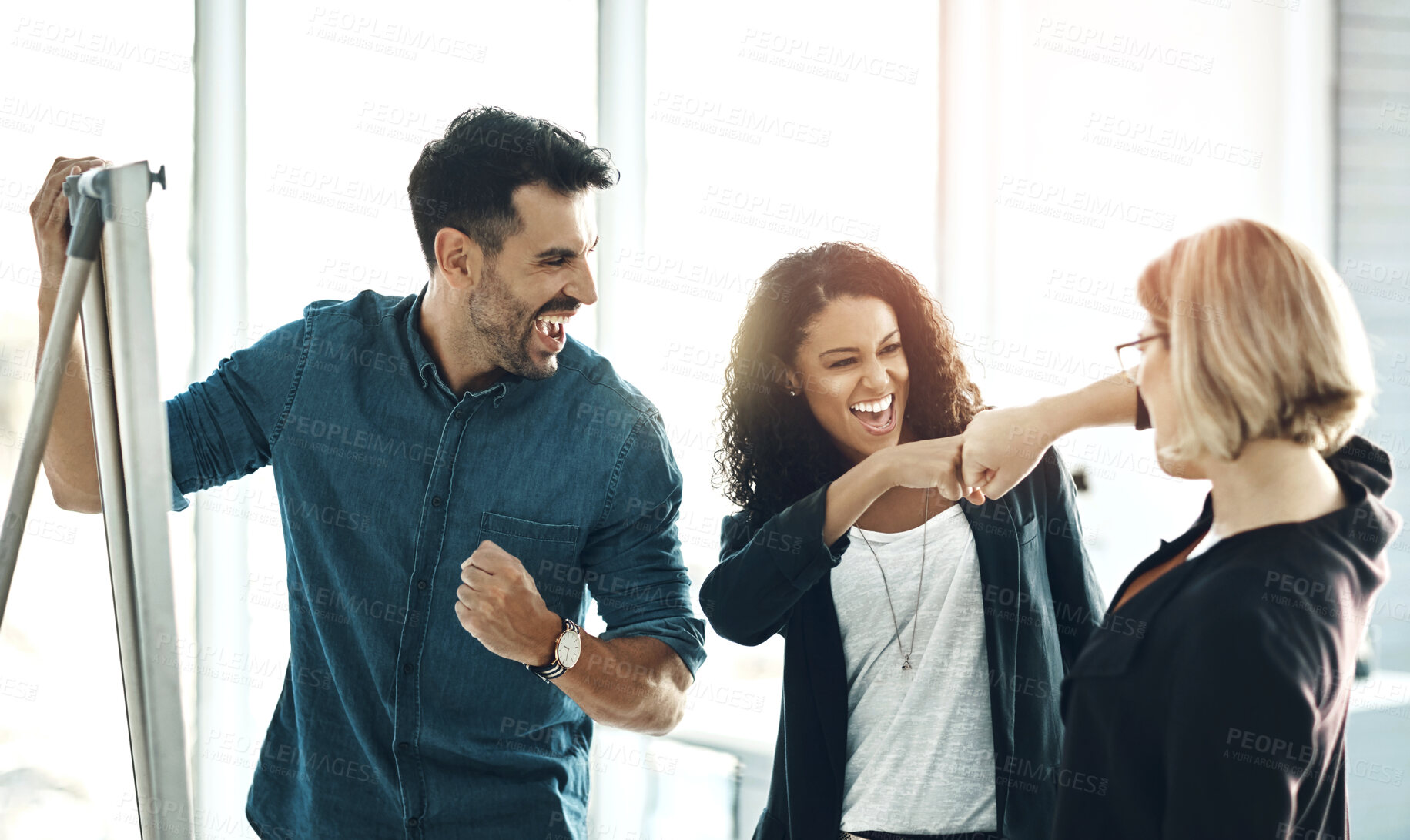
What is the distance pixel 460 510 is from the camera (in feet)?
4.97

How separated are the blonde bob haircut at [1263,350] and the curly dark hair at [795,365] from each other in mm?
631

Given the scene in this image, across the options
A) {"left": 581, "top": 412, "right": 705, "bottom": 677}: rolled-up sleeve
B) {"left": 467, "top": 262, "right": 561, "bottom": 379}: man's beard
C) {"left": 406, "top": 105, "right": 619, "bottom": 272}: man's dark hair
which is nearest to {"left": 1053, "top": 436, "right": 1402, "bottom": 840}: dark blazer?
{"left": 581, "top": 412, "right": 705, "bottom": 677}: rolled-up sleeve

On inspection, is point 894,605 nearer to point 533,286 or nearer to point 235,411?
point 533,286

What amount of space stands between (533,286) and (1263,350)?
1.00 m

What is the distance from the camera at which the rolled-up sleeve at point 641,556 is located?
4.96 ft

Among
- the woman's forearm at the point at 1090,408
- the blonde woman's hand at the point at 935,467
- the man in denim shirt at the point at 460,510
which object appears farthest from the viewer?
the man in denim shirt at the point at 460,510

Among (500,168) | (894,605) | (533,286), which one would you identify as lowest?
(894,605)

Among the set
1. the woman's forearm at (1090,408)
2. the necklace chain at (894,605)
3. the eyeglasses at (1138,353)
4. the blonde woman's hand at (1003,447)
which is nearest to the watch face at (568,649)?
the necklace chain at (894,605)

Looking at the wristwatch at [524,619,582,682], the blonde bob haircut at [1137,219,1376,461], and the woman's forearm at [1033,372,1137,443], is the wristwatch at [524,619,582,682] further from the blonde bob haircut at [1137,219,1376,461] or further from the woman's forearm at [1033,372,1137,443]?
the blonde bob haircut at [1137,219,1376,461]

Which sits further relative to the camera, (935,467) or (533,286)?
(533,286)

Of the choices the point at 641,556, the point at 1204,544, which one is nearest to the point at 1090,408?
the point at 1204,544

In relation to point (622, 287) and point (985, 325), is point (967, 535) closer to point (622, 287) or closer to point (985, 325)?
point (622, 287)

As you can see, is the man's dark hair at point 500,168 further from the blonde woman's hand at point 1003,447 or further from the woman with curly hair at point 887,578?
the blonde woman's hand at point 1003,447

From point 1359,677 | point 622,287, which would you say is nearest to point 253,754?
point 622,287
